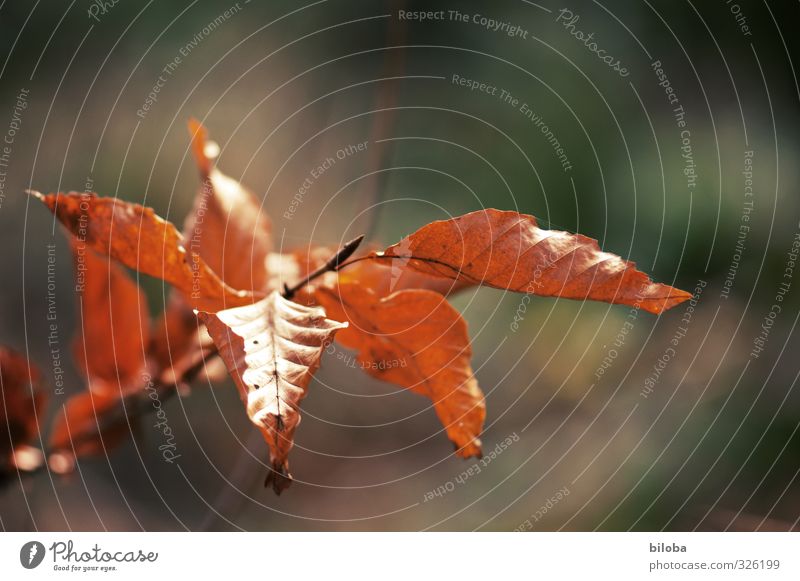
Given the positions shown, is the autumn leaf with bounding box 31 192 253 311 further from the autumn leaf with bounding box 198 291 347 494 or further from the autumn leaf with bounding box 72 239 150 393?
the autumn leaf with bounding box 72 239 150 393

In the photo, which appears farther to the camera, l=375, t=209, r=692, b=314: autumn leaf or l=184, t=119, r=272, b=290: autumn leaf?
l=184, t=119, r=272, b=290: autumn leaf

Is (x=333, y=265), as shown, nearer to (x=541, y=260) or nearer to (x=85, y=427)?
(x=541, y=260)

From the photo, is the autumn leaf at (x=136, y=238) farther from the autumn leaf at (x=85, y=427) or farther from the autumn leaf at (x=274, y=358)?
the autumn leaf at (x=85, y=427)

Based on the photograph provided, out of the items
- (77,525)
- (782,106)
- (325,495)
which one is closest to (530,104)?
(782,106)

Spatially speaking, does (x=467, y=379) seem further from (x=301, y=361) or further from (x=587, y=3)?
(x=587, y=3)

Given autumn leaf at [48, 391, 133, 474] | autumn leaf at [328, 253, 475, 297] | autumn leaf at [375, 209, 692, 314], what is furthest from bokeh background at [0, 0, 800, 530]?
autumn leaf at [375, 209, 692, 314]
